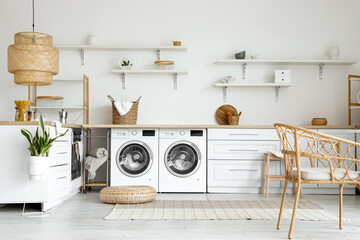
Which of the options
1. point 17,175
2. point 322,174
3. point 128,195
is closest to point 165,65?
Answer: point 128,195

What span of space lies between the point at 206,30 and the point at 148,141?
1721 millimetres

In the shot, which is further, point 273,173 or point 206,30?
point 206,30

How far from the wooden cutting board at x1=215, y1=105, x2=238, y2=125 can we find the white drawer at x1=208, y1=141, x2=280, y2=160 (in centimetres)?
58

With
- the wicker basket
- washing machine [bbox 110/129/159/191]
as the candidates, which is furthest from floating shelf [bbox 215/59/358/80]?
washing machine [bbox 110/129/159/191]

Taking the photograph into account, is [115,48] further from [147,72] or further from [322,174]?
[322,174]

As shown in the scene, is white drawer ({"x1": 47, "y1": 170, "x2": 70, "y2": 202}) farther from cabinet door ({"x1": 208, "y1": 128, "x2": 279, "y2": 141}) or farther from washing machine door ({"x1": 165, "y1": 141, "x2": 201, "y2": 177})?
cabinet door ({"x1": 208, "y1": 128, "x2": 279, "y2": 141})

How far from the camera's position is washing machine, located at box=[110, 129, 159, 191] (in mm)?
5105

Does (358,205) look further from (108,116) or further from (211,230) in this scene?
(108,116)

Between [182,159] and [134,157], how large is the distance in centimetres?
56

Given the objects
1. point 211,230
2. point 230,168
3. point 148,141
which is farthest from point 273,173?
point 211,230

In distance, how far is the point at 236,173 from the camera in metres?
5.13

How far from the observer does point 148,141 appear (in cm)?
515

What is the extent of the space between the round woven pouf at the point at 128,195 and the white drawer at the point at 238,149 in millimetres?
1099

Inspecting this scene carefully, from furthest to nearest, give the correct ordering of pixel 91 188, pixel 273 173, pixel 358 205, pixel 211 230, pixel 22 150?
pixel 91 188, pixel 273 173, pixel 358 205, pixel 22 150, pixel 211 230
